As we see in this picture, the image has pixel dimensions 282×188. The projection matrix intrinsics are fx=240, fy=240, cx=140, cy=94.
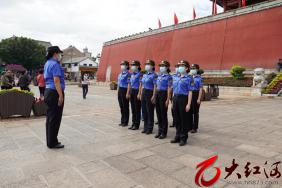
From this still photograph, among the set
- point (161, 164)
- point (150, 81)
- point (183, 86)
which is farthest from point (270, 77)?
point (161, 164)

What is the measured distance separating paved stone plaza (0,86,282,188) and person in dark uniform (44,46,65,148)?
34cm

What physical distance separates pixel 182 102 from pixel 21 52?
152 ft

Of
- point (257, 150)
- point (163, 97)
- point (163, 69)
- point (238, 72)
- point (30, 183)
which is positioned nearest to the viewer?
point (30, 183)

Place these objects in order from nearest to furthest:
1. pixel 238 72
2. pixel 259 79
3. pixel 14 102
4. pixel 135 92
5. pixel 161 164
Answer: pixel 161 164 < pixel 135 92 < pixel 14 102 < pixel 259 79 < pixel 238 72

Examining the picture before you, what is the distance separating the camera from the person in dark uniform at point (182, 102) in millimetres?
4637

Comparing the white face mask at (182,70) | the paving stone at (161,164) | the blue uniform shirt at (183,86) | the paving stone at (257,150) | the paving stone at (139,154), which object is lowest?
the paving stone at (161,164)

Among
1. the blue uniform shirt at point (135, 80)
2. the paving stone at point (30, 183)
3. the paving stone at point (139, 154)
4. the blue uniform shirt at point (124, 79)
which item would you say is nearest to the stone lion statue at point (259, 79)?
the blue uniform shirt at point (135, 80)

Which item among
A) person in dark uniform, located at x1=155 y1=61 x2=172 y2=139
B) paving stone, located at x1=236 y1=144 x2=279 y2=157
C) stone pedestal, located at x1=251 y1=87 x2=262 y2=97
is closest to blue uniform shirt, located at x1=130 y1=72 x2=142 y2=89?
person in dark uniform, located at x1=155 y1=61 x2=172 y2=139

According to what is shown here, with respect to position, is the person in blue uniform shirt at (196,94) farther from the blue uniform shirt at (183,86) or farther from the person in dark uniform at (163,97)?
the blue uniform shirt at (183,86)

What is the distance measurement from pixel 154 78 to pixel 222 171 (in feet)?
8.75

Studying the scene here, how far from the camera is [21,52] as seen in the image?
145 ft

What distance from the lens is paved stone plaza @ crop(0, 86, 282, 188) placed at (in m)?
3.01

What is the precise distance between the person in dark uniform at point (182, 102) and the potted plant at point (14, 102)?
450 cm

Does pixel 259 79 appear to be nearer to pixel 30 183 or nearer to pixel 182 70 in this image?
pixel 182 70
